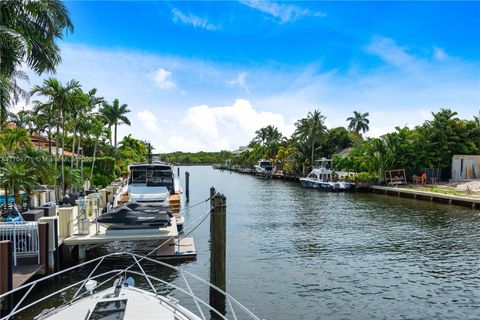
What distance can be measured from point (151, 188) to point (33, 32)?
1080 cm

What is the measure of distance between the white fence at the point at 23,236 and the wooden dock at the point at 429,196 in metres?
37.0

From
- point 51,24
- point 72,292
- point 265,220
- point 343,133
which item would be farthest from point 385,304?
point 343,133

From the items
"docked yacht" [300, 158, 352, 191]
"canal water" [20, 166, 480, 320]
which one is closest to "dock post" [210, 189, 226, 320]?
"canal water" [20, 166, 480, 320]

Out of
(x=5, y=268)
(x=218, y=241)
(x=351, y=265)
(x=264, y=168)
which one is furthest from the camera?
(x=264, y=168)

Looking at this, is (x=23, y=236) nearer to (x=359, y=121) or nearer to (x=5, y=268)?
(x=5, y=268)

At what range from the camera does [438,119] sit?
189 feet

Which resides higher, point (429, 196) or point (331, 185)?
point (331, 185)

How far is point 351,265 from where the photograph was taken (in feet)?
58.4

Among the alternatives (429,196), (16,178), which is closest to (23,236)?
(16,178)

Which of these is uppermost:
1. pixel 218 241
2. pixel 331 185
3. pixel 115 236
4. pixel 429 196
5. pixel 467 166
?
pixel 467 166

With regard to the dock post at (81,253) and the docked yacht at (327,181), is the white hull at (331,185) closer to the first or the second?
the docked yacht at (327,181)

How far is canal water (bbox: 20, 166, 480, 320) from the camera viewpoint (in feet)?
43.1

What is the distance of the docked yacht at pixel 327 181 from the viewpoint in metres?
56.8

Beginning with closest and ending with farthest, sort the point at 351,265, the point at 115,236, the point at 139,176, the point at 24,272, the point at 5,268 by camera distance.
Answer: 1. the point at 5,268
2. the point at 24,272
3. the point at 115,236
4. the point at 351,265
5. the point at 139,176
